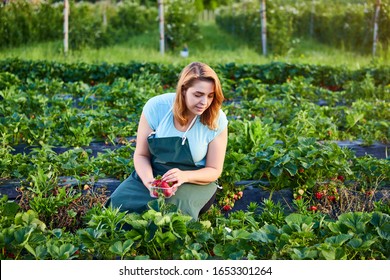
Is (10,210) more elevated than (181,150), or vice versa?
(181,150)

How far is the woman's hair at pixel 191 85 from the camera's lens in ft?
11.8

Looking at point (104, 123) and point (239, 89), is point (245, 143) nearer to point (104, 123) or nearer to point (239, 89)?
point (104, 123)

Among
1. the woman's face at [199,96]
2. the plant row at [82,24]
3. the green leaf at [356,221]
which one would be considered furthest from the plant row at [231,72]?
the green leaf at [356,221]

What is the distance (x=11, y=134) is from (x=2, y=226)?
243 cm

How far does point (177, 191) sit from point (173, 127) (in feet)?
1.25

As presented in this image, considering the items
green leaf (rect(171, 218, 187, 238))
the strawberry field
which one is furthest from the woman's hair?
green leaf (rect(171, 218, 187, 238))

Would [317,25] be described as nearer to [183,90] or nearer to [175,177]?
[183,90]

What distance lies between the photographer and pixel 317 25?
19.9 meters

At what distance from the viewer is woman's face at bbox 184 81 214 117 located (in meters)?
3.59

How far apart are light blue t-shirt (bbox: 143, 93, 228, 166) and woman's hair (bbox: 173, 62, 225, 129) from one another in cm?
5

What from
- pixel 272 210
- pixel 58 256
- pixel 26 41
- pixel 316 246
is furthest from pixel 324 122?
pixel 26 41

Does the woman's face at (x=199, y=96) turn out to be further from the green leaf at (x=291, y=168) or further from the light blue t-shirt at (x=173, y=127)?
the green leaf at (x=291, y=168)

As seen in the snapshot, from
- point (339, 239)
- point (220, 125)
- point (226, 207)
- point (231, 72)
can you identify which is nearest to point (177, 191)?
point (220, 125)

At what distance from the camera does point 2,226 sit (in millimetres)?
3506
